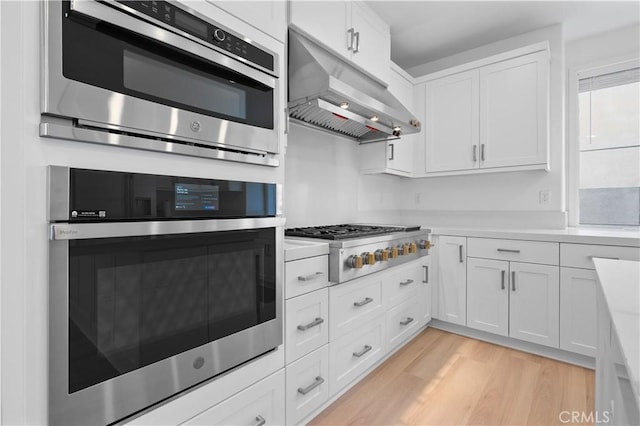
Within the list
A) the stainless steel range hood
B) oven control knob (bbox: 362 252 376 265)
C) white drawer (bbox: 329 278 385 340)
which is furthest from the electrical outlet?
oven control knob (bbox: 362 252 376 265)

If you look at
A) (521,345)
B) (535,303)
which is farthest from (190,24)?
(521,345)

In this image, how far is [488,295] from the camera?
251 cm

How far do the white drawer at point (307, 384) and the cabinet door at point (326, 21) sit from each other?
1656mm

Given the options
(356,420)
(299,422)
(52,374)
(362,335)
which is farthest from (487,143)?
(52,374)

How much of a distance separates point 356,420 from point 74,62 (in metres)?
1.82

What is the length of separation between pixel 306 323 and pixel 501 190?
7.97 ft

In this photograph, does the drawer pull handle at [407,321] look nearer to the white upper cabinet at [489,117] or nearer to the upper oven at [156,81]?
the white upper cabinet at [489,117]

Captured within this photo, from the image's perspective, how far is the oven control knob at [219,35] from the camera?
1.06 m

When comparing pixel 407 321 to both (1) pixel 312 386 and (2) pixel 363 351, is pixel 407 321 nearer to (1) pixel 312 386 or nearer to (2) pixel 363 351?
(2) pixel 363 351

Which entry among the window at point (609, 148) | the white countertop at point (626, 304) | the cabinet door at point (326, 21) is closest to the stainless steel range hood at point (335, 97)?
the cabinet door at point (326, 21)

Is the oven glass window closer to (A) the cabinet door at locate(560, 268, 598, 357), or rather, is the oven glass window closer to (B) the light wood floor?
(B) the light wood floor

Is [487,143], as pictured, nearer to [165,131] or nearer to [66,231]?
Answer: [165,131]

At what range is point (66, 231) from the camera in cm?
75

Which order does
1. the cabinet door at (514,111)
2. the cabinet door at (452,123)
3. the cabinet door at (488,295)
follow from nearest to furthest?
the cabinet door at (488,295) → the cabinet door at (514,111) → the cabinet door at (452,123)
